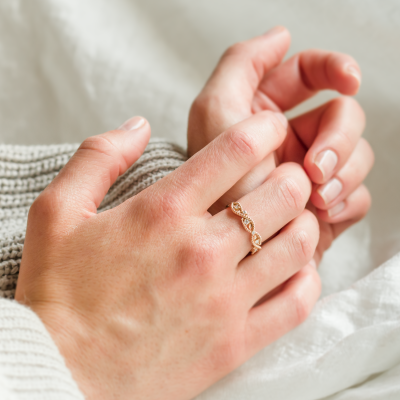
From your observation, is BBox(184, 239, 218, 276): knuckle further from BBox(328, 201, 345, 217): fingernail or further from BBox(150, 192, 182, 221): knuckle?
BBox(328, 201, 345, 217): fingernail

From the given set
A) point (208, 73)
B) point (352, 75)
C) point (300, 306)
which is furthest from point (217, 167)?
point (208, 73)

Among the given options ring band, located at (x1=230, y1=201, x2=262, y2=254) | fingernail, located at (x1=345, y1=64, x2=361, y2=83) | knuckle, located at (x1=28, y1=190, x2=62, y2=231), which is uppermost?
fingernail, located at (x1=345, y1=64, x2=361, y2=83)

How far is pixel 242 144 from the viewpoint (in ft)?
2.00

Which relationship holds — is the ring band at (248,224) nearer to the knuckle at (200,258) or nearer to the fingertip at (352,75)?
the knuckle at (200,258)

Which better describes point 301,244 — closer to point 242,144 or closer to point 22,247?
point 242,144

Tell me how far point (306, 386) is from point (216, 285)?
0.20m

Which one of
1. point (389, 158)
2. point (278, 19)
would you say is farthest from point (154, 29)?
point (389, 158)

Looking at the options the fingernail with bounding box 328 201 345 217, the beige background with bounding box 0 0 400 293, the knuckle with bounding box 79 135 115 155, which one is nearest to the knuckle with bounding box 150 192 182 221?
the knuckle with bounding box 79 135 115 155

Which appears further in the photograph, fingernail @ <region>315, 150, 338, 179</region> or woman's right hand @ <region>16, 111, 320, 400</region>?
fingernail @ <region>315, 150, 338, 179</region>

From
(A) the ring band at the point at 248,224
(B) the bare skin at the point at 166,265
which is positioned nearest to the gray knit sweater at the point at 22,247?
(B) the bare skin at the point at 166,265

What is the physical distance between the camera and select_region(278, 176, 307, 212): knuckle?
63 centimetres

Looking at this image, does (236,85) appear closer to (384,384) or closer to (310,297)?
(310,297)

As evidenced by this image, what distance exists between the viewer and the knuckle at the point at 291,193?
2.05 feet

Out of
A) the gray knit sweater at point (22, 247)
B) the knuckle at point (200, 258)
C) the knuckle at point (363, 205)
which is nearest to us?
the gray knit sweater at point (22, 247)
